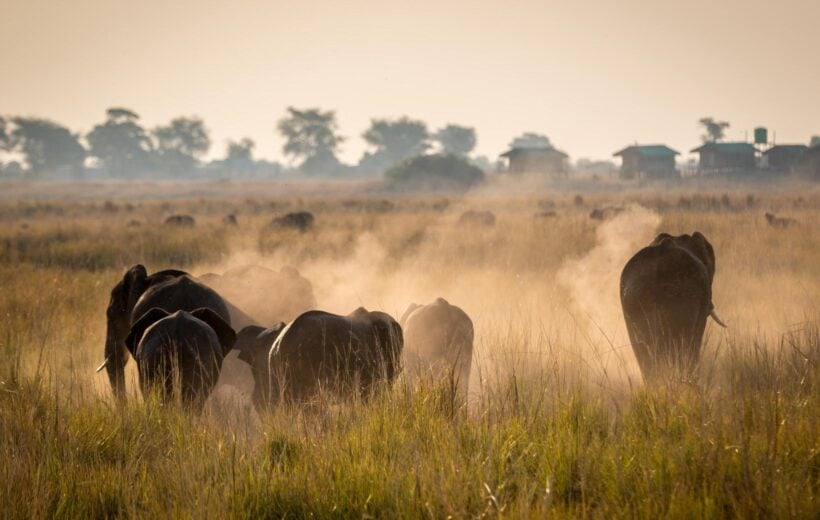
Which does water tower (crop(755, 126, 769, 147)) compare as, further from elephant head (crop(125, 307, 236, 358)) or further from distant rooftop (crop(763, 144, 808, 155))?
elephant head (crop(125, 307, 236, 358))

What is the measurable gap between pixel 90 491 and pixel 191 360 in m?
1.37

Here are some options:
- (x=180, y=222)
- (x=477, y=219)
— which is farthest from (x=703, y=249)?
(x=180, y=222)

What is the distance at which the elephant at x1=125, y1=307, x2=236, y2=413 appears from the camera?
639 centimetres

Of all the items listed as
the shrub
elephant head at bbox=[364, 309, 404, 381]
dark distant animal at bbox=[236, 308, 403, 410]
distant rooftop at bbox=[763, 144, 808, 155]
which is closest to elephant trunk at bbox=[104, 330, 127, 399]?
dark distant animal at bbox=[236, 308, 403, 410]

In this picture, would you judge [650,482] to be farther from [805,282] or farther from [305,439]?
[805,282]

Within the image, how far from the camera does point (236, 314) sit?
9203mm

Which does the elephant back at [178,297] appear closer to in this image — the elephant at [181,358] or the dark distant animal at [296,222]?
the elephant at [181,358]

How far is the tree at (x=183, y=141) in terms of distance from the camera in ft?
597

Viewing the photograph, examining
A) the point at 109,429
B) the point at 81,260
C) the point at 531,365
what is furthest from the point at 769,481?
the point at 81,260

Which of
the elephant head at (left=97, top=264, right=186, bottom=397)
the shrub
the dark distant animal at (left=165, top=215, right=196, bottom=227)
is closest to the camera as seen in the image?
the elephant head at (left=97, top=264, right=186, bottom=397)

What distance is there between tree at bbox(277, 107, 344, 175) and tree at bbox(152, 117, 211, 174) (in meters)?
25.9

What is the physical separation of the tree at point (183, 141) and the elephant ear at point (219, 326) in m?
180

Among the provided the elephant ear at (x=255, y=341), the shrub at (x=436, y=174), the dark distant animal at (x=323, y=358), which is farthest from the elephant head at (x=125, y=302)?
the shrub at (x=436, y=174)

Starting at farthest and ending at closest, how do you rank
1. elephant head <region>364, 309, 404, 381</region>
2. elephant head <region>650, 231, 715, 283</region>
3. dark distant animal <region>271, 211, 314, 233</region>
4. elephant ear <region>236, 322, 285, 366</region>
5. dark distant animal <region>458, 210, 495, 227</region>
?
dark distant animal <region>271, 211, 314, 233</region>, dark distant animal <region>458, 210, 495, 227</region>, elephant head <region>650, 231, 715, 283</region>, elephant ear <region>236, 322, 285, 366</region>, elephant head <region>364, 309, 404, 381</region>
